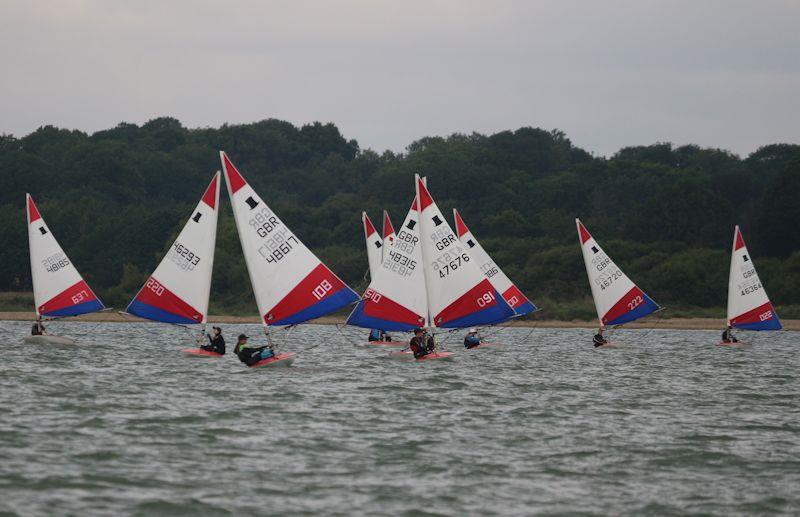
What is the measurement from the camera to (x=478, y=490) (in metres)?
19.1

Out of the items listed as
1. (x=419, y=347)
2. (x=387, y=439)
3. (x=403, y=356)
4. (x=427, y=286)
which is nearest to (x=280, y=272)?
(x=419, y=347)

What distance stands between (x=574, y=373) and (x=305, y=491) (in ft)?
77.2

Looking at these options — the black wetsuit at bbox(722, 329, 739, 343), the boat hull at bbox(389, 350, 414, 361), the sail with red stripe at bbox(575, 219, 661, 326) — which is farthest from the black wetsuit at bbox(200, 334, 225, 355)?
the black wetsuit at bbox(722, 329, 739, 343)

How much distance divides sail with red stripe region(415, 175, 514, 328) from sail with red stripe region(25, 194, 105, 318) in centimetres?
1308

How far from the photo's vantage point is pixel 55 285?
1811 inches

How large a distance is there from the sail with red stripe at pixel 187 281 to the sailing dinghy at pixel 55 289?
8337 mm

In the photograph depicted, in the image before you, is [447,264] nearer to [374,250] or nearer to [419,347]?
[419,347]

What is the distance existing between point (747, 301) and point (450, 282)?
71.9 feet

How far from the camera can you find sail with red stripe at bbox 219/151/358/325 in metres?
35.5

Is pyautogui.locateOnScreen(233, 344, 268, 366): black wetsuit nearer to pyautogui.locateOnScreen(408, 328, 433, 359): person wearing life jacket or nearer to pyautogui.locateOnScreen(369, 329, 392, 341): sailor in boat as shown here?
pyautogui.locateOnScreen(408, 328, 433, 359): person wearing life jacket

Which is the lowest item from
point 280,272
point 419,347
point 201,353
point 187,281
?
point 201,353

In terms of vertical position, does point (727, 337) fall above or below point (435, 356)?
above

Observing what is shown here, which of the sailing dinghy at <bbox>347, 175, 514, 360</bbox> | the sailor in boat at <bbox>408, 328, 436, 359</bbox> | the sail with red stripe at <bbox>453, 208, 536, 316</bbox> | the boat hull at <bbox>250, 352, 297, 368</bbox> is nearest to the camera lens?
the boat hull at <bbox>250, 352, 297, 368</bbox>

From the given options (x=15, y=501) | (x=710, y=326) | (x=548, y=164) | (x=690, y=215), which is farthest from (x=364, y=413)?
(x=548, y=164)
